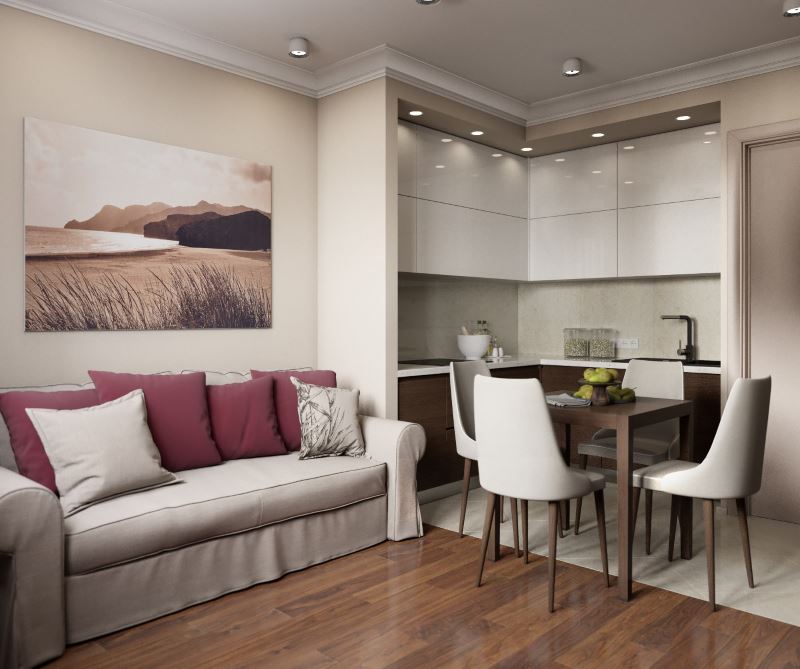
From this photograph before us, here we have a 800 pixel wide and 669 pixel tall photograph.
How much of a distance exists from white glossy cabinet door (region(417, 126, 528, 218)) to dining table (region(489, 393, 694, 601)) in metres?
2.03

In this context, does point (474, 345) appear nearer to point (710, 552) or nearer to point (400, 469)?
point (400, 469)

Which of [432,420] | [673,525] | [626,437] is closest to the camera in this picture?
[626,437]

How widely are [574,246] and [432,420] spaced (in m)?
1.92

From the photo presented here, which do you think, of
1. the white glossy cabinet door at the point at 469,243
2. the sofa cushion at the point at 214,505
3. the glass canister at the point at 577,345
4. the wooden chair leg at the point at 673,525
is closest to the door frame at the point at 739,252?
the wooden chair leg at the point at 673,525

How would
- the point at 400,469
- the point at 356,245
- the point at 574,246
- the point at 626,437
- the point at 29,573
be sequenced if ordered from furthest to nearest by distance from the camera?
the point at 574,246, the point at 356,245, the point at 400,469, the point at 626,437, the point at 29,573

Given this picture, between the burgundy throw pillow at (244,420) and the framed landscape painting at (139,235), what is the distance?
21.1 inches

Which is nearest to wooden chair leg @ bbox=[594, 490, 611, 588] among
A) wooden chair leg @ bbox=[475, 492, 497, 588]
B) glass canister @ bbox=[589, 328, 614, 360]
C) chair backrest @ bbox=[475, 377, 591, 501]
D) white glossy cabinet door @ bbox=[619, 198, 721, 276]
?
chair backrest @ bbox=[475, 377, 591, 501]

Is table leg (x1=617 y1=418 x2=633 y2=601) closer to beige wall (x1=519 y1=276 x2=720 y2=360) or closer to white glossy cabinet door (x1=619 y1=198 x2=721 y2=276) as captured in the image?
white glossy cabinet door (x1=619 y1=198 x2=721 y2=276)

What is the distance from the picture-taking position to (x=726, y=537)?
372 cm

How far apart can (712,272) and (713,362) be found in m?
0.62

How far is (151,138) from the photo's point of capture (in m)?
3.70

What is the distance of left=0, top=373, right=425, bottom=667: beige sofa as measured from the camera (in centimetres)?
233

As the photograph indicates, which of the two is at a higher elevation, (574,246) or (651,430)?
(574,246)

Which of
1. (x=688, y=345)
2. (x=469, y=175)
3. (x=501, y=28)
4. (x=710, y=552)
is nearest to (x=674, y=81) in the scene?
(x=501, y=28)
